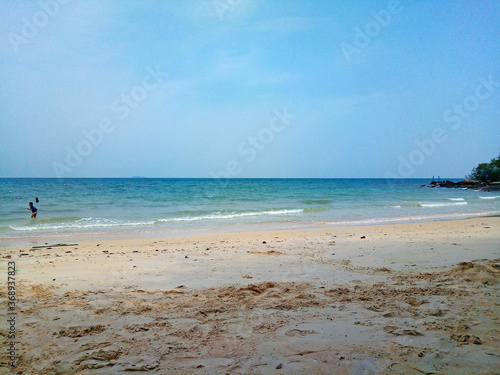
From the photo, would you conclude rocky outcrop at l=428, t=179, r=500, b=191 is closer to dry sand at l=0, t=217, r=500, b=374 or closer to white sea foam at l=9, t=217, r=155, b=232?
dry sand at l=0, t=217, r=500, b=374

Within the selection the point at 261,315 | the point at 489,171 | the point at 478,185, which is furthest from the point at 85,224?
the point at 489,171

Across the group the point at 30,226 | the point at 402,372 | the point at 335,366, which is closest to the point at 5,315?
the point at 335,366

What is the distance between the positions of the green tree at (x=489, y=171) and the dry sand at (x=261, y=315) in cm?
6856

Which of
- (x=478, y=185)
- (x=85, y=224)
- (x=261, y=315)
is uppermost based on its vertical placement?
(x=478, y=185)

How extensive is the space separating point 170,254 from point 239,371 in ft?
19.6

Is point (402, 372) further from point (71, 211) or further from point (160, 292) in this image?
point (71, 211)

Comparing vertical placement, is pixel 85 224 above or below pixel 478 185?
below

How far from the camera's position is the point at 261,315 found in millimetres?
4059

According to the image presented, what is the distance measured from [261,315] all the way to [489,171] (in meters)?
75.6

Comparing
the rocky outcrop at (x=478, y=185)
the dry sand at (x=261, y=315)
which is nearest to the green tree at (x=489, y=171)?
the rocky outcrop at (x=478, y=185)

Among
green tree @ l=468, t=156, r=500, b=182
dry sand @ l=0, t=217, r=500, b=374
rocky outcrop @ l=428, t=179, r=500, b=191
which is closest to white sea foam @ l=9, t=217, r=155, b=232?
dry sand @ l=0, t=217, r=500, b=374

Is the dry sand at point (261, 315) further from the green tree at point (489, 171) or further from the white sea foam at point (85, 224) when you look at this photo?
the green tree at point (489, 171)

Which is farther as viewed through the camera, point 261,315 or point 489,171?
point 489,171

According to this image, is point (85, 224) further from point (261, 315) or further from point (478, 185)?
point (478, 185)
